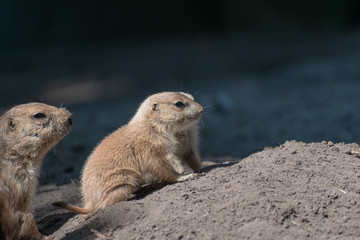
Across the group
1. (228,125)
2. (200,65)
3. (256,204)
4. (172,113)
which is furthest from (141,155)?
(200,65)

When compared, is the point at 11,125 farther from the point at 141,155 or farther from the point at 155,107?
the point at 155,107

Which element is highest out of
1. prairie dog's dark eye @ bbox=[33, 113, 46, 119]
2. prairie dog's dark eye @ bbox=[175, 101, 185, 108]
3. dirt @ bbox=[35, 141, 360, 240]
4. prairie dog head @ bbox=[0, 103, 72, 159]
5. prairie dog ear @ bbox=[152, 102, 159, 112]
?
prairie dog's dark eye @ bbox=[175, 101, 185, 108]

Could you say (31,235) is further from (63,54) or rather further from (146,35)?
(146,35)

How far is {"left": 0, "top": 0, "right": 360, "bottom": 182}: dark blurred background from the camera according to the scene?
9.00 m

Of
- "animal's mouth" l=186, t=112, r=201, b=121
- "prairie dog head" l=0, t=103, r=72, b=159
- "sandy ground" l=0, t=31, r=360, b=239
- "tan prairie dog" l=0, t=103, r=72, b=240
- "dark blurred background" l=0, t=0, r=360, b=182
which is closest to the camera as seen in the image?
"sandy ground" l=0, t=31, r=360, b=239

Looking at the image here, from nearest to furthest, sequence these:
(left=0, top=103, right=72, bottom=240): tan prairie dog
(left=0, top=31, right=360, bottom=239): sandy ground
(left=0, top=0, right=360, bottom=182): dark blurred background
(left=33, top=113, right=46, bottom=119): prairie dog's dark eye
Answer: (left=0, top=31, right=360, bottom=239): sandy ground
(left=0, top=103, right=72, bottom=240): tan prairie dog
(left=33, top=113, right=46, bottom=119): prairie dog's dark eye
(left=0, top=0, right=360, bottom=182): dark blurred background

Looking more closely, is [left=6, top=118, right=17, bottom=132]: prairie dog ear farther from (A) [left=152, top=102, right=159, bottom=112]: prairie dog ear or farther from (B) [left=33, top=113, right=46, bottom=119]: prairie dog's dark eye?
(A) [left=152, top=102, right=159, bottom=112]: prairie dog ear

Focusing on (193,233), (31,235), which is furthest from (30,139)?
(193,233)

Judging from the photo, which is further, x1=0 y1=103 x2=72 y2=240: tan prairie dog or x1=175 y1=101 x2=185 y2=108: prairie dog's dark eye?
x1=175 y1=101 x2=185 y2=108: prairie dog's dark eye

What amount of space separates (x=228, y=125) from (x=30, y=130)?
219 inches

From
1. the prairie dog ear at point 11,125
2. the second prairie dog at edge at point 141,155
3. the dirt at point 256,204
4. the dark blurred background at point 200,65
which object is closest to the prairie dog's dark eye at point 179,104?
the second prairie dog at edge at point 141,155

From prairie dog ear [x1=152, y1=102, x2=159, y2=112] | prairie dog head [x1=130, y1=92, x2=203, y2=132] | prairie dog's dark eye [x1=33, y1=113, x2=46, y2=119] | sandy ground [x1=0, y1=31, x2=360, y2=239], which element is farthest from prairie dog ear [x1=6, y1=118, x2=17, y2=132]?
prairie dog ear [x1=152, y1=102, x2=159, y2=112]

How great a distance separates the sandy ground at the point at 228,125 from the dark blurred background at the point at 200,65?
59mm

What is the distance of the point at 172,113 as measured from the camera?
4879 mm
